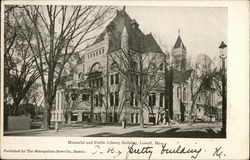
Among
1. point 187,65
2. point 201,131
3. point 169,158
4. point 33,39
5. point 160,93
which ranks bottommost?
point 169,158

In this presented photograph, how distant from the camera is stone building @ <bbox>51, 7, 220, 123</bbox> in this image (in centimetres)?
343

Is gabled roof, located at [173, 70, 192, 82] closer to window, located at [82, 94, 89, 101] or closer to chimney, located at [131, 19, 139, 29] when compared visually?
chimney, located at [131, 19, 139, 29]

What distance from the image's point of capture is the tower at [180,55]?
338 centimetres

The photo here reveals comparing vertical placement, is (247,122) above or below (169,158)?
above

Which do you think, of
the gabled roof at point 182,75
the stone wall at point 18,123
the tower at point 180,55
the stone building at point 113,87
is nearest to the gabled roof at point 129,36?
the stone building at point 113,87

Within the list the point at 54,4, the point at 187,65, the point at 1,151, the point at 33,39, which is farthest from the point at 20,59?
the point at 187,65

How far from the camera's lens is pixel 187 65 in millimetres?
3416

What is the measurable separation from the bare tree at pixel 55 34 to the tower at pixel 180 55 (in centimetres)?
62

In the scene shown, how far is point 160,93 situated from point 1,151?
1.37 m

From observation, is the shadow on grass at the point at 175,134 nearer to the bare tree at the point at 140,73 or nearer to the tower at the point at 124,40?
the bare tree at the point at 140,73

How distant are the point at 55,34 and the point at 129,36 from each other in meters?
0.62

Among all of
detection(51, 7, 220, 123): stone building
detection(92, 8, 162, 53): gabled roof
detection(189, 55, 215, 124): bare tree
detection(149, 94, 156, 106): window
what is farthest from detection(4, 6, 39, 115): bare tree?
detection(189, 55, 215, 124): bare tree

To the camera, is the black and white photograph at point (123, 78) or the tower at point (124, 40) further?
the tower at point (124, 40)

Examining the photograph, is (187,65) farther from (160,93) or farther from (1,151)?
(1,151)
